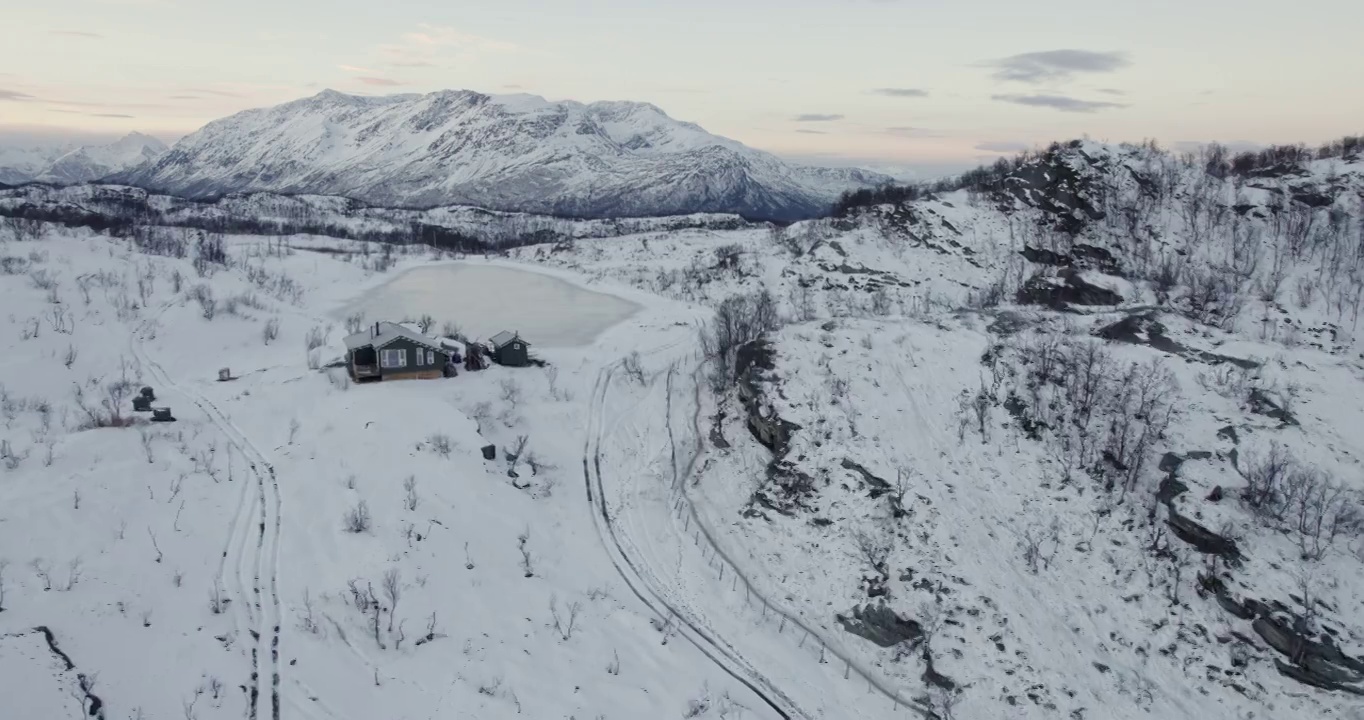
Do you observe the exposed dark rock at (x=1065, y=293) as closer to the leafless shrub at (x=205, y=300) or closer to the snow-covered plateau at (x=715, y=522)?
the snow-covered plateau at (x=715, y=522)

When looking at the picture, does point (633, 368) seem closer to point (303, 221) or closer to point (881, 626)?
point (881, 626)

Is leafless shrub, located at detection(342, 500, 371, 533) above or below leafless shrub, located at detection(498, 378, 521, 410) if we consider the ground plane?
below

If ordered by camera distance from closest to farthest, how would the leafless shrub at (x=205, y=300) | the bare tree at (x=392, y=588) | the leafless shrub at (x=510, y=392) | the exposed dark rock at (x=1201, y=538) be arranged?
the bare tree at (x=392, y=588), the exposed dark rock at (x=1201, y=538), the leafless shrub at (x=510, y=392), the leafless shrub at (x=205, y=300)

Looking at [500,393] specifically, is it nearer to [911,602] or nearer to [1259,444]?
[911,602]

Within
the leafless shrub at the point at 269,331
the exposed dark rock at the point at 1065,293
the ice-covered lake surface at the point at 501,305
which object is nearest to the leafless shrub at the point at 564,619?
the ice-covered lake surface at the point at 501,305

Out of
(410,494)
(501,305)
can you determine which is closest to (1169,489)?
(410,494)

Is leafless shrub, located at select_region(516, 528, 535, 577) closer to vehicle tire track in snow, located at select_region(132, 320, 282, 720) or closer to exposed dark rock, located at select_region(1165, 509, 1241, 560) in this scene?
vehicle tire track in snow, located at select_region(132, 320, 282, 720)

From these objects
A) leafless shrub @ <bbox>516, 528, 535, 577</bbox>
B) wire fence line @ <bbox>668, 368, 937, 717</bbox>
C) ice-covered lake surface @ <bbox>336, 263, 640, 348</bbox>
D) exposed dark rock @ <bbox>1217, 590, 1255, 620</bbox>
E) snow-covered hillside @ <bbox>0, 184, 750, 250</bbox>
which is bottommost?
wire fence line @ <bbox>668, 368, 937, 717</bbox>

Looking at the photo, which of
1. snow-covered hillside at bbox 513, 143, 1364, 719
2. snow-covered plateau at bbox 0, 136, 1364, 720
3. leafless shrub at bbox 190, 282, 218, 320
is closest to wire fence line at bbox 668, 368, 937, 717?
snow-covered plateau at bbox 0, 136, 1364, 720
